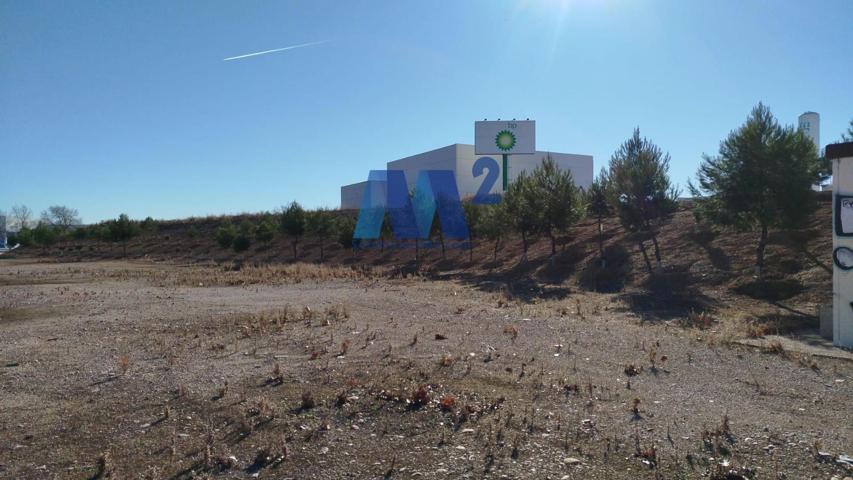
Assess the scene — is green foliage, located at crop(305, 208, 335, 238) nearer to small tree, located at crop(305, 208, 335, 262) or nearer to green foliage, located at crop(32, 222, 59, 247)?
small tree, located at crop(305, 208, 335, 262)

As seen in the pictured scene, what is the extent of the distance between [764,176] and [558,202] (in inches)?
408

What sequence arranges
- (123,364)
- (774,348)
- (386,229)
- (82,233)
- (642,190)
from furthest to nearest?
1. (82,233)
2. (386,229)
3. (642,190)
4. (774,348)
5. (123,364)

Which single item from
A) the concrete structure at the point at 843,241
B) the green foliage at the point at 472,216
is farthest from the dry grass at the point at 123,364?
the green foliage at the point at 472,216

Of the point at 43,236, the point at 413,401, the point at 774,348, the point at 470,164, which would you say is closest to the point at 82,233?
the point at 43,236

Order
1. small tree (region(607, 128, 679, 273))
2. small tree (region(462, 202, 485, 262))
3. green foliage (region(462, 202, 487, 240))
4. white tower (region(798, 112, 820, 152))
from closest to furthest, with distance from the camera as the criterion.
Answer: small tree (region(607, 128, 679, 273)) → white tower (region(798, 112, 820, 152)) → small tree (region(462, 202, 485, 262)) → green foliage (region(462, 202, 487, 240))

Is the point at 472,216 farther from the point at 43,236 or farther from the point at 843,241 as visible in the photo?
the point at 43,236

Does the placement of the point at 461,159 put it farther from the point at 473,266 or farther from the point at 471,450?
the point at 471,450

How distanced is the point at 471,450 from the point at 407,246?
38.7 m

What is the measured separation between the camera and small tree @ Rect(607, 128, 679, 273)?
2291 centimetres

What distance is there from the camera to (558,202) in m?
27.0

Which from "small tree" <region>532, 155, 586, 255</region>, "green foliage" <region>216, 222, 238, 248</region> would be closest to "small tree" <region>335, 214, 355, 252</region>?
A: "green foliage" <region>216, 222, 238, 248</region>

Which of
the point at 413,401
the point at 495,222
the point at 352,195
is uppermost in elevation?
the point at 352,195

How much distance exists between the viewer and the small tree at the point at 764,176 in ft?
56.5

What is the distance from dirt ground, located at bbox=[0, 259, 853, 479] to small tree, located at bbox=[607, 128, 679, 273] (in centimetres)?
1140
